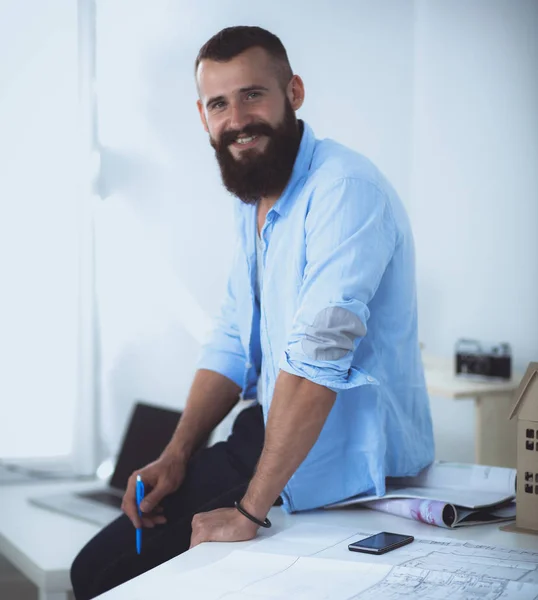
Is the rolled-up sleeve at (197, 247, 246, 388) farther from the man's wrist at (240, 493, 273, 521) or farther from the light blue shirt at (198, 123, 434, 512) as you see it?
the man's wrist at (240, 493, 273, 521)

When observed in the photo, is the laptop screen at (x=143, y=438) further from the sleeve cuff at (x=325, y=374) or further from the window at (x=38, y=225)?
the sleeve cuff at (x=325, y=374)

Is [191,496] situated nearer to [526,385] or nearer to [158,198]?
[526,385]

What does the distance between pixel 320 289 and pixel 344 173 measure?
186mm

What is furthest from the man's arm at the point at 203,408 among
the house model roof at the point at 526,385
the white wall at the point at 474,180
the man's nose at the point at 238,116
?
the white wall at the point at 474,180

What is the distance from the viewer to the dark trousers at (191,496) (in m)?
1.37

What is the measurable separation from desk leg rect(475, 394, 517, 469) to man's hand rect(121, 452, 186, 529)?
4.16 feet

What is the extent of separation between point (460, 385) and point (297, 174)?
1.34m

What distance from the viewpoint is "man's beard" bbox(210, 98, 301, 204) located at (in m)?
1.33

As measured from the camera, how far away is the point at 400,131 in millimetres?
2861

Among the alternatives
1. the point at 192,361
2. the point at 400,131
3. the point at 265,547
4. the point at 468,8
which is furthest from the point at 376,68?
the point at 265,547

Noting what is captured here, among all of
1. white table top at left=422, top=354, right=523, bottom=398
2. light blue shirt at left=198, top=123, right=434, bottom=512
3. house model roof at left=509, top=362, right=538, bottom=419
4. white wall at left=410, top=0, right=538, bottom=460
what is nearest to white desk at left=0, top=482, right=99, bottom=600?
light blue shirt at left=198, top=123, right=434, bottom=512

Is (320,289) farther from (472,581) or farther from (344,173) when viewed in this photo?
(472,581)

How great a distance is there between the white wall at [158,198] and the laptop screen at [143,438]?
0.25m

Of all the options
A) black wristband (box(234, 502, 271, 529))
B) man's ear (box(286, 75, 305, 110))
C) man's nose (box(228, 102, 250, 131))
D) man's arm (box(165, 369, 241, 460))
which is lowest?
black wristband (box(234, 502, 271, 529))
